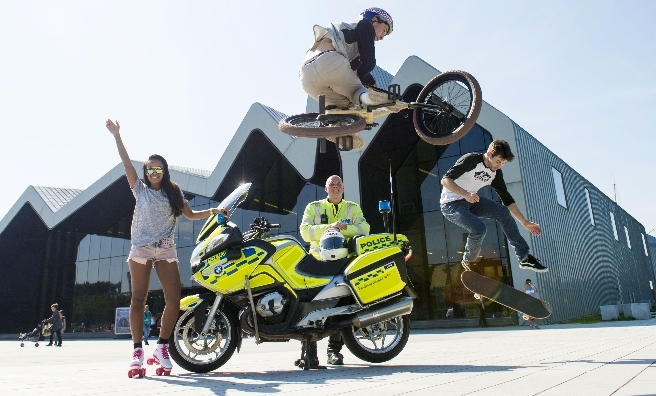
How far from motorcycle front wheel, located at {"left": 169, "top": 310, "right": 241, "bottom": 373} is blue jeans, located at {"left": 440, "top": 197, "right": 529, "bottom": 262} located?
2477 mm

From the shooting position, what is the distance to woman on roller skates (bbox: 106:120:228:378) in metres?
4.23

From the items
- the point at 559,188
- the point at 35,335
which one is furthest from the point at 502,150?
the point at 559,188

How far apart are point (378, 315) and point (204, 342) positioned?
1.55m

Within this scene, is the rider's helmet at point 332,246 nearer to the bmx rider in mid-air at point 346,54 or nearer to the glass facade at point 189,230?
the bmx rider in mid-air at point 346,54

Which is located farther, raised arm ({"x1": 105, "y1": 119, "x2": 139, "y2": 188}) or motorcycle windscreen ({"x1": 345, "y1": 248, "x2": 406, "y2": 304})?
motorcycle windscreen ({"x1": 345, "y1": 248, "x2": 406, "y2": 304})

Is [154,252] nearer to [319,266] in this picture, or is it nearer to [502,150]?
[319,266]

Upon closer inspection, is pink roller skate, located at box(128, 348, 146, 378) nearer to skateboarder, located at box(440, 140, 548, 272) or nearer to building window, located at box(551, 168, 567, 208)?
skateboarder, located at box(440, 140, 548, 272)

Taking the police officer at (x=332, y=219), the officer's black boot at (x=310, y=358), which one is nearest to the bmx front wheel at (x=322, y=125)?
the police officer at (x=332, y=219)

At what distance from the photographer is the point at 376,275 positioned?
459 centimetres

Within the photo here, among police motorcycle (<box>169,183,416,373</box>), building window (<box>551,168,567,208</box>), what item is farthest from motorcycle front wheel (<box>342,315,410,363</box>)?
building window (<box>551,168,567,208</box>)

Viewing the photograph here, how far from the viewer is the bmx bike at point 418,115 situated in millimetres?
5109

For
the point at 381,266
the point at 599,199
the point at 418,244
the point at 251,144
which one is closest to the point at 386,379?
the point at 381,266

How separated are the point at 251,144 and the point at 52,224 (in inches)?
586

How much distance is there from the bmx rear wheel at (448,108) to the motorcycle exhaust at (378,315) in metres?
2.06
